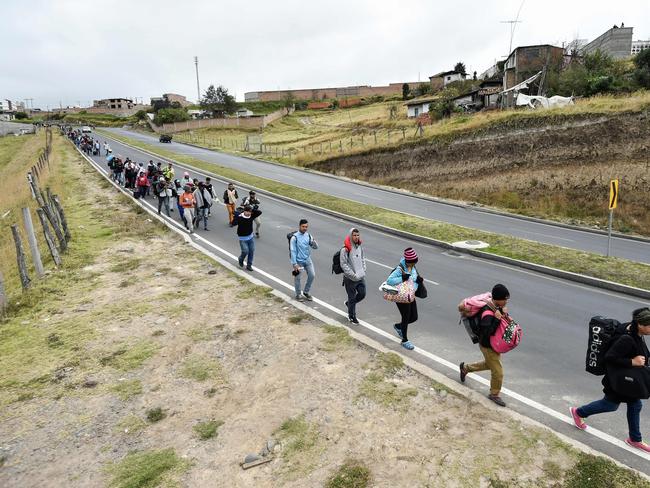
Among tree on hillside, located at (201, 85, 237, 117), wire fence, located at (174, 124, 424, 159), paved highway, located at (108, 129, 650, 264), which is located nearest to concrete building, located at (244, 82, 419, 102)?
tree on hillside, located at (201, 85, 237, 117)

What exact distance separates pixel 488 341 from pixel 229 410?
130 inches

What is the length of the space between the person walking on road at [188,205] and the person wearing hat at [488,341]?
36.5ft

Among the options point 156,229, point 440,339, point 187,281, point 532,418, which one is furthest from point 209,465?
point 156,229

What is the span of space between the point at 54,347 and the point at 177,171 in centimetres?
A: 2556

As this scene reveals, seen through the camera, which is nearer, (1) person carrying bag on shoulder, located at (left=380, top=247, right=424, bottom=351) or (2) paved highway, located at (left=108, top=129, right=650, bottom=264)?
(1) person carrying bag on shoulder, located at (left=380, top=247, right=424, bottom=351)

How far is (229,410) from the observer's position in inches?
224

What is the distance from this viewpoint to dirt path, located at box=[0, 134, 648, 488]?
15.1ft

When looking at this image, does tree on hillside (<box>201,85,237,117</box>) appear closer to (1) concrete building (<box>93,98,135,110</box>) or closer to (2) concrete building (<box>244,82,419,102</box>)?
(2) concrete building (<box>244,82,419,102</box>)

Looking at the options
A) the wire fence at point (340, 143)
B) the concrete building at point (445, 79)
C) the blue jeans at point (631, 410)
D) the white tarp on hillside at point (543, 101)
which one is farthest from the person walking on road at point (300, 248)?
the concrete building at point (445, 79)

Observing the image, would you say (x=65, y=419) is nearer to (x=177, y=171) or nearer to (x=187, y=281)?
(x=187, y=281)

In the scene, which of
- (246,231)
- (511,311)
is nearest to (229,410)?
(246,231)

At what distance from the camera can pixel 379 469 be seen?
455 cm

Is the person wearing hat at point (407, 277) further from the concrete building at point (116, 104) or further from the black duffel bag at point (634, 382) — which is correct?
the concrete building at point (116, 104)

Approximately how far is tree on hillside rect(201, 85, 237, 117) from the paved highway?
60382 mm
